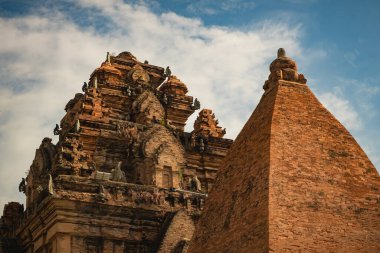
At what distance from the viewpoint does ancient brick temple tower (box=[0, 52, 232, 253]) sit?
25078 mm

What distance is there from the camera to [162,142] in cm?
3105

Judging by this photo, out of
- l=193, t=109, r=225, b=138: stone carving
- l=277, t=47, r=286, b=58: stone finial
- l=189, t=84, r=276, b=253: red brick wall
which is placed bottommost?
l=189, t=84, r=276, b=253: red brick wall

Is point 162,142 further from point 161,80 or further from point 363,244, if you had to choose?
point 363,244

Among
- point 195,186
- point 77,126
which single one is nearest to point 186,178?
point 195,186

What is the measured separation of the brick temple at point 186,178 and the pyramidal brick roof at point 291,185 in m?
0.04

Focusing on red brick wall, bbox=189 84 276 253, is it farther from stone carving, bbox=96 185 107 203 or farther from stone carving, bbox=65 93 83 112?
stone carving, bbox=65 93 83 112

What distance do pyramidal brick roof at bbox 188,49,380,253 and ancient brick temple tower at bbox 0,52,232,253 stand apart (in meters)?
6.44

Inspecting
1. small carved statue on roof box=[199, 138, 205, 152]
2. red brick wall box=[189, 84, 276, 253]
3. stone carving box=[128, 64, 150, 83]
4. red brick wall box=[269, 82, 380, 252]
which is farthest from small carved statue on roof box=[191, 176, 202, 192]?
red brick wall box=[269, 82, 380, 252]

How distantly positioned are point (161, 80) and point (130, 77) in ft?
9.31

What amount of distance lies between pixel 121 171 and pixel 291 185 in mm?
12432

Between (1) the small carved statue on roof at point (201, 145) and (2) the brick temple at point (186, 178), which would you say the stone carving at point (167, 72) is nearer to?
(2) the brick temple at point (186, 178)

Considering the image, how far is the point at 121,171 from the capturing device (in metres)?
27.9

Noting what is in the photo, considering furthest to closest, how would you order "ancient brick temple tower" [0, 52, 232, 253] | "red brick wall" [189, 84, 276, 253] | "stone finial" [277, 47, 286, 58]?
"ancient brick temple tower" [0, 52, 232, 253], "stone finial" [277, 47, 286, 58], "red brick wall" [189, 84, 276, 253]

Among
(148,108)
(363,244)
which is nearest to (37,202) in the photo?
(148,108)
